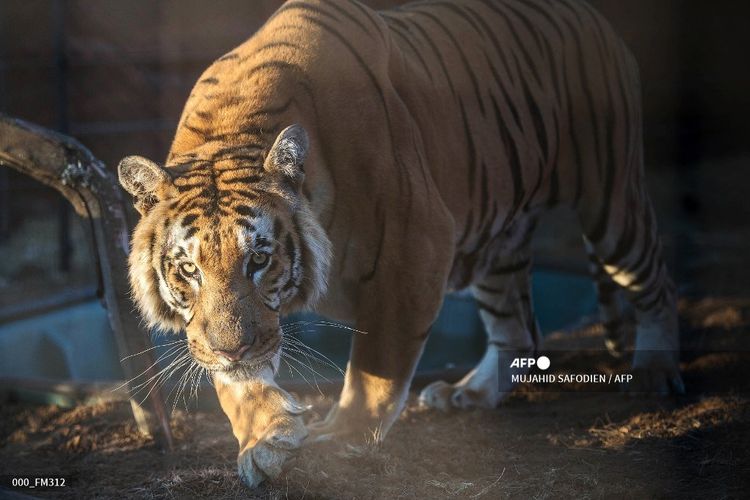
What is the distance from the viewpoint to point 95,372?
3002 mm

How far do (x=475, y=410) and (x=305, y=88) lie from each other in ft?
2.87

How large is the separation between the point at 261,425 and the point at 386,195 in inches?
17.7

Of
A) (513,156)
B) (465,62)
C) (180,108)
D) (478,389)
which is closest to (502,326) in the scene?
(478,389)

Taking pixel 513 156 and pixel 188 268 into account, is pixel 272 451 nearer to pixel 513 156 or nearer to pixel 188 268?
pixel 188 268

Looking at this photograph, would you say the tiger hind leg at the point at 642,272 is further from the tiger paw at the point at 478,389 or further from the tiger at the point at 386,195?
the tiger paw at the point at 478,389

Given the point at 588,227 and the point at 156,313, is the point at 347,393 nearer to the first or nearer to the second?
the point at 156,313

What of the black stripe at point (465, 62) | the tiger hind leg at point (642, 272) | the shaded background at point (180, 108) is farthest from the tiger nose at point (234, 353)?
the shaded background at point (180, 108)

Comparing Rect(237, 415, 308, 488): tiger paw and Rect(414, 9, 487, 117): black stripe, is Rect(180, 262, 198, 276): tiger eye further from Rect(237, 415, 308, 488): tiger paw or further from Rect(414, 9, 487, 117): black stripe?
Rect(414, 9, 487, 117): black stripe

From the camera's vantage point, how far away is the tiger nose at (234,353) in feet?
4.95

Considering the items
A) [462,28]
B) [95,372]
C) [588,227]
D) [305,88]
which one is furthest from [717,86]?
[95,372]

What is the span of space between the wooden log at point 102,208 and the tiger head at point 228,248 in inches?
13.5

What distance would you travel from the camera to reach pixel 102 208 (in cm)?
198

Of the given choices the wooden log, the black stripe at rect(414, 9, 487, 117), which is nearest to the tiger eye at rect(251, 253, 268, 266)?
the wooden log

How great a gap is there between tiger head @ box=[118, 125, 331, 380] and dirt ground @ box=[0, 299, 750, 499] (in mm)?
270
